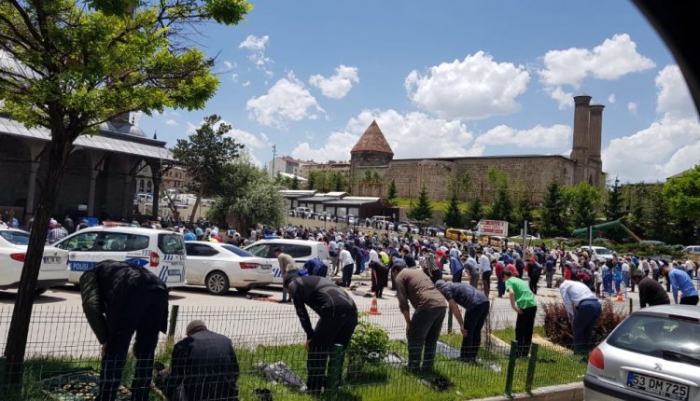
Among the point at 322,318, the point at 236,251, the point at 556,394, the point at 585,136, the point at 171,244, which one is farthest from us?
the point at 585,136

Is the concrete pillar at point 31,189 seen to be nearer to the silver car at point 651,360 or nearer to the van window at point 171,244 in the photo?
the van window at point 171,244

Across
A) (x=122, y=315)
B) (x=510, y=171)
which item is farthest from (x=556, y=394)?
(x=510, y=171)

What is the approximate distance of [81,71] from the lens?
564 centimetres

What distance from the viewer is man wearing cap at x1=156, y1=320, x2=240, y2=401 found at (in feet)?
15.7

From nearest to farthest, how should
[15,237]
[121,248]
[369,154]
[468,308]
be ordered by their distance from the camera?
[468,308] < [15,237] < [121,248] < [369,154]

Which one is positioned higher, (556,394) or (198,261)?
(198,261)

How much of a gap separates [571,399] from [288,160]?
181417 mm

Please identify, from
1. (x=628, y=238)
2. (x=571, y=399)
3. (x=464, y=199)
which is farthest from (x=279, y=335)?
(x=464, y=199)

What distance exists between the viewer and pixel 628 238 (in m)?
65.1

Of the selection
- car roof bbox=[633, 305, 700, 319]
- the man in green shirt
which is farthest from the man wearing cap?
the man in green shirt

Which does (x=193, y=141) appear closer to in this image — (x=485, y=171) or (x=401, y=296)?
(x=401, y=296)

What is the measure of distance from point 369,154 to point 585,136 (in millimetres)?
41431

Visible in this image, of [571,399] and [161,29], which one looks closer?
[161,29]

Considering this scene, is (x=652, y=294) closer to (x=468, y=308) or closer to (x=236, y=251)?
(x=468, y=308)
